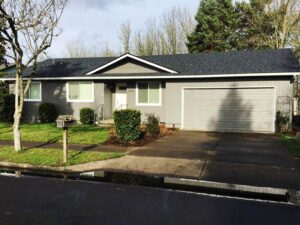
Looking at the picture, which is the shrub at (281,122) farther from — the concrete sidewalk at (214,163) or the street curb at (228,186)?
the street curb at (228,186)

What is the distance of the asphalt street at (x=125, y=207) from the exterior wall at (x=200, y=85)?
37.0 ft

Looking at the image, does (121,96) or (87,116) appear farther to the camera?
(121,96)

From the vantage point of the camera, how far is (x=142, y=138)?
14.4 metres

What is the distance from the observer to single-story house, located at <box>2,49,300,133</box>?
16672mm

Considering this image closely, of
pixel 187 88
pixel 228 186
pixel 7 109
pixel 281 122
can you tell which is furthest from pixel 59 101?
pixel 228 186

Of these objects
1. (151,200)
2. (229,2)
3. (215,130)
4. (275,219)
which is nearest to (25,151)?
(151,200)

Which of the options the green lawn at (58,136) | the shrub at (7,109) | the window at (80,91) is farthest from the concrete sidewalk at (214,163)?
the shrub at (7,109)

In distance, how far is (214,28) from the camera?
36156mm

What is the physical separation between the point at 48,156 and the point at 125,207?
17.4 ft

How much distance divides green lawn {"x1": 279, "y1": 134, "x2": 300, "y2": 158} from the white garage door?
1.69m

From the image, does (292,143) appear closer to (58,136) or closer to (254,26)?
(58,136)

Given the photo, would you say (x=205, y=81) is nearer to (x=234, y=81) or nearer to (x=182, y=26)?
(x=234, y=81)

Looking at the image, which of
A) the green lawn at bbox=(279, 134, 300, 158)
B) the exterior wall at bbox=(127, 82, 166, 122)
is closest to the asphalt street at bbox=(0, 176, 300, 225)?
the green lawn at bbox=(279, 134, 300, 158)

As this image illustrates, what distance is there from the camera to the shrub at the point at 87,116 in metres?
19.8
